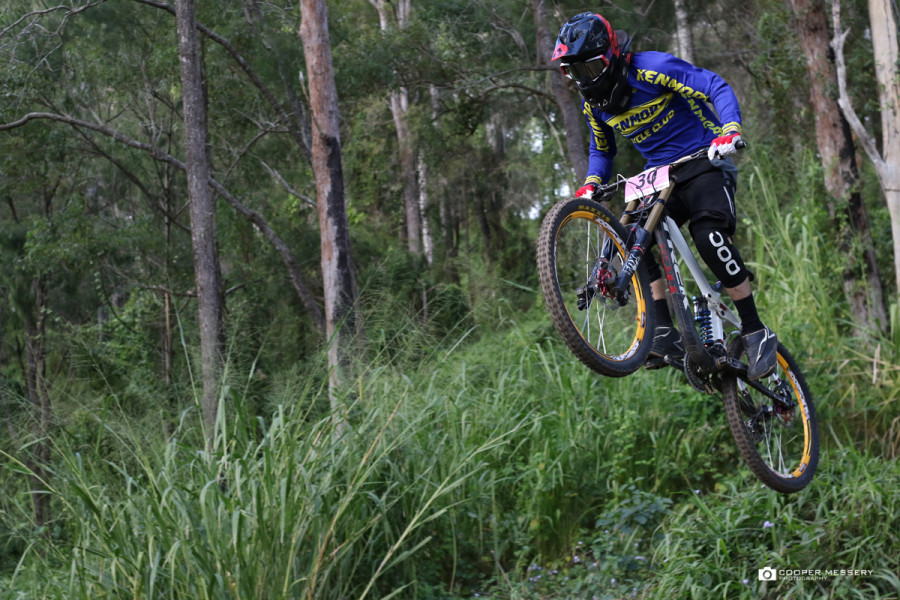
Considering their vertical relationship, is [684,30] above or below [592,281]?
above

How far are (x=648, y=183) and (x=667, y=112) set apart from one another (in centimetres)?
41

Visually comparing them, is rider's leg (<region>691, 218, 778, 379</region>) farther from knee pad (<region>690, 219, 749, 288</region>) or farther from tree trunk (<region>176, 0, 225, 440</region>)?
tree trunk (<region>176, 0, 225, 440</region>)

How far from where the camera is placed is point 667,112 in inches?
163

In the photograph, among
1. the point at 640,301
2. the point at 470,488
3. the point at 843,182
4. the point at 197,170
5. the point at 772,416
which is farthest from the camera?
the point at 197,170

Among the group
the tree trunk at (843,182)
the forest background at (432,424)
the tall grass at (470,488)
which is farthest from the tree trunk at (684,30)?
the tall grass at (470,488)

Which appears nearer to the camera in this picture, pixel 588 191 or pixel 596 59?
pixel 596 59

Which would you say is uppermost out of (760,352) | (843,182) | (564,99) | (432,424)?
(564,99)

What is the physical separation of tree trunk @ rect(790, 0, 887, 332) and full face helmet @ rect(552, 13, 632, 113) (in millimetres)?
4623

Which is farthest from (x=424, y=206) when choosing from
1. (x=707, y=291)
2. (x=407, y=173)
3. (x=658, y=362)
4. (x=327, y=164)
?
(x=658, y=362)

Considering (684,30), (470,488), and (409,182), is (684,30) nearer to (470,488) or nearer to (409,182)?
(409,182)

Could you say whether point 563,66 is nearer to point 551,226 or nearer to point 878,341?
point 551,226

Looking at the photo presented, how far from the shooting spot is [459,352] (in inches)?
292

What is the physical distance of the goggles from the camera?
380 centimetres

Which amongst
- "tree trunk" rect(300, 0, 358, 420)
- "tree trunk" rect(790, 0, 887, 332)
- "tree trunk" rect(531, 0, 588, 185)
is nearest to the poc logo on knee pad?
"tree trunk" rect(790, 0, 887, 332)
